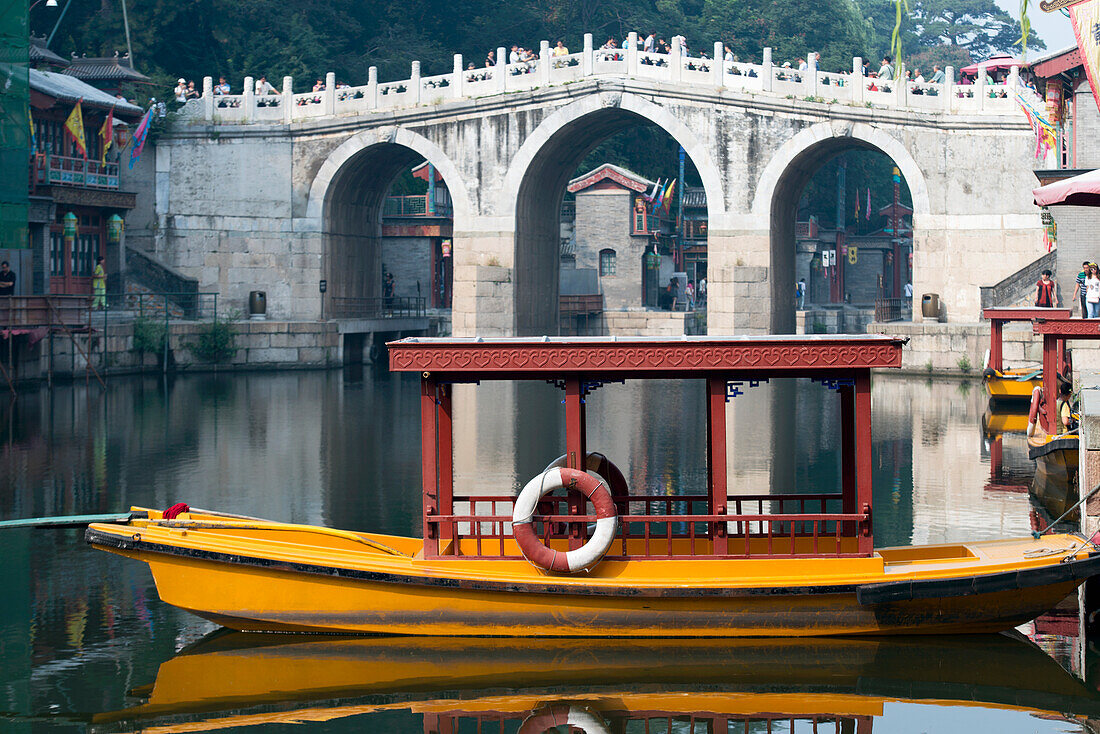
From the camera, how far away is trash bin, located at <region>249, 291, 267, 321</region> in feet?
122

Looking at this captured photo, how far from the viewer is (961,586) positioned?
31.3 feet

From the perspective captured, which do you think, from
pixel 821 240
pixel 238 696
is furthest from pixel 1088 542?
pixel 821 240

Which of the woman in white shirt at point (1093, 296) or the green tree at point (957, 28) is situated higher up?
the green tree at point (957, 28)

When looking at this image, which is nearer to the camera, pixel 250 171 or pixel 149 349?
pixel 149 349

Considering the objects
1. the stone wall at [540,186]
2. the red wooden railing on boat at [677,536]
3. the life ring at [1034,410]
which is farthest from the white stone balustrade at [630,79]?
the red wooden railing on boat at [677,536]

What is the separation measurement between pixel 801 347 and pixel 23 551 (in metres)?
8.09

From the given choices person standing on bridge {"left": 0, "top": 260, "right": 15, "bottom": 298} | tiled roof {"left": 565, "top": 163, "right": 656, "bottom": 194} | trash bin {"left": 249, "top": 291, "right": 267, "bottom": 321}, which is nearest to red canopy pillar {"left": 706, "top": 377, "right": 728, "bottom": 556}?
person standing on bridge {"left": 0, "top": 260, "right": 15, "bottom": 298}

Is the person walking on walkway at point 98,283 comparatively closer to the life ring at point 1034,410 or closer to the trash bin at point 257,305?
the trash bin at point 257,305

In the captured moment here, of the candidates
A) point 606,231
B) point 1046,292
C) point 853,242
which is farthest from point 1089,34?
point 853,242

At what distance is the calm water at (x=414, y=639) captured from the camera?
8.70m

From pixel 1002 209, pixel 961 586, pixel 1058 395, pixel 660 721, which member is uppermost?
pixel 1002 209

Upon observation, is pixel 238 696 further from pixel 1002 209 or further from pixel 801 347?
pixel 1002 209

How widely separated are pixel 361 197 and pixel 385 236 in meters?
5.27

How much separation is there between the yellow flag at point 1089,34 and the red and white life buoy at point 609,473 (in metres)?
12.3
